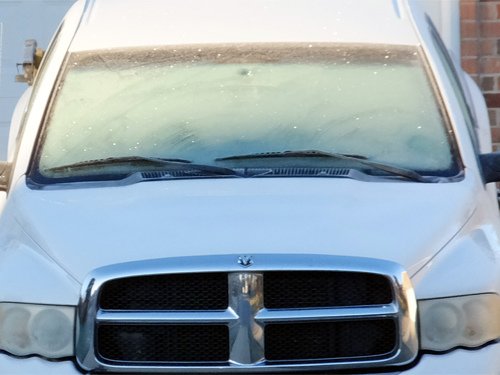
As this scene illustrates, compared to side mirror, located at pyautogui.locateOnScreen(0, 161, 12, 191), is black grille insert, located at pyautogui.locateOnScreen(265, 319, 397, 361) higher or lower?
lower

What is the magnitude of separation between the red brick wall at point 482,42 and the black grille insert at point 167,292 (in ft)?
20.8

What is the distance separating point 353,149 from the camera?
5.00m

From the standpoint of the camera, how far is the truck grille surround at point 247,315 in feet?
13.7

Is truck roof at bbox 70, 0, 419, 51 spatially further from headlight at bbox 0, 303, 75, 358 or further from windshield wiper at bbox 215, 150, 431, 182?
headlight at bbox 0, 303, 75, 358

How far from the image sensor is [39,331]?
425cm

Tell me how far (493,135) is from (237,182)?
584cm

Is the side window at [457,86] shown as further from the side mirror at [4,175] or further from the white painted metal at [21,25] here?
the white painted metal at [21,25]

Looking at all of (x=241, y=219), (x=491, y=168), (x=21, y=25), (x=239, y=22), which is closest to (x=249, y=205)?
(x=241, y=219)

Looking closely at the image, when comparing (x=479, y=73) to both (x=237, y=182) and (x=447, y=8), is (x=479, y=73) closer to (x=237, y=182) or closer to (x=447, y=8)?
(x=447, y=8)

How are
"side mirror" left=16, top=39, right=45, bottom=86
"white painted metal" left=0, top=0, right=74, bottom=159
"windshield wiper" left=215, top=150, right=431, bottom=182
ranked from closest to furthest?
"windshield wiper" left=215, top=150, right=431, bottom=182, "side mirror" left=16, top=39, right=45, bottom=86, "white painted metal" left=0, top=0, right=74, bottom=159

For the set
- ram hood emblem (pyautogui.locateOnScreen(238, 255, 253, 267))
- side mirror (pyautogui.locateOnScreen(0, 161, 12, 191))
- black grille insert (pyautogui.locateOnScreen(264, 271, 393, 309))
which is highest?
side mirror (pyautogui.locateOnScreen(0, 161, 12, 191))

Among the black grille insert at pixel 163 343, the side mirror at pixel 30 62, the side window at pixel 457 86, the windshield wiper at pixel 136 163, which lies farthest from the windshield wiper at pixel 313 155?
the side mirror at pixel 30 62

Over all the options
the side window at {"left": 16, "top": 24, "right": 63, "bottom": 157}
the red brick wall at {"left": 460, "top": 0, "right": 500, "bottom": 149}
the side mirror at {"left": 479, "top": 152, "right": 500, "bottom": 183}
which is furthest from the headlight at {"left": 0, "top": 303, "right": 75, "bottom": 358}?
the red brick wall at {"left": 460, "top": 0, "right": 500, "bottom": 149}

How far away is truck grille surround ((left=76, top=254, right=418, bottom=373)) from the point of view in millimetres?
4184
